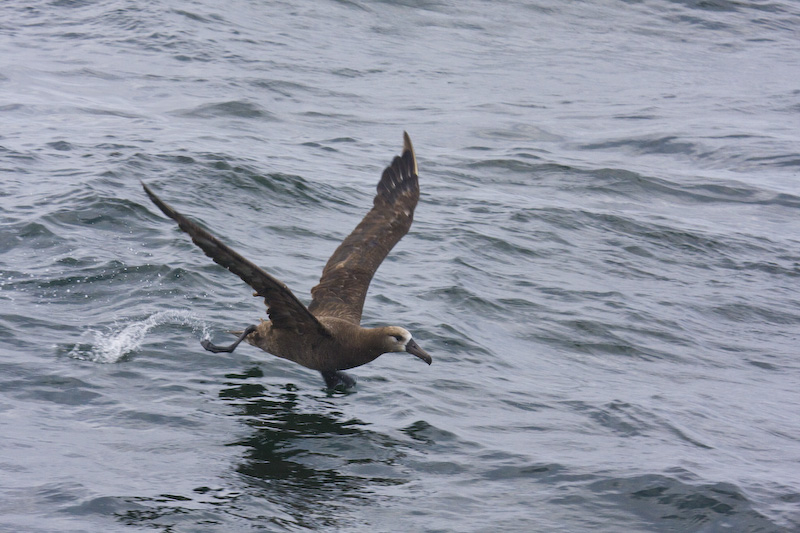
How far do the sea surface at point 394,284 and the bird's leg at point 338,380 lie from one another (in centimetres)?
9

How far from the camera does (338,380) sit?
8.66m

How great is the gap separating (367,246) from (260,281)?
2.47 m

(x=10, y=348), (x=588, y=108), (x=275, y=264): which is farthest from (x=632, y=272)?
(x=588, y=108)

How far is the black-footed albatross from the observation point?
737 cm

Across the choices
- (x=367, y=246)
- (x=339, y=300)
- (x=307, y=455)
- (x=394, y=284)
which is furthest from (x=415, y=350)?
(x=394, y=284)

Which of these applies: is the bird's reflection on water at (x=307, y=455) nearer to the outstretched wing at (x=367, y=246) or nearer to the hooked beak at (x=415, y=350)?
the hooked beak at (x=415, y=350)

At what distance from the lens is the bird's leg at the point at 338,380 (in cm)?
862

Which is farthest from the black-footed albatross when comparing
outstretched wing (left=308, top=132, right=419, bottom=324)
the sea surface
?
the sea surface

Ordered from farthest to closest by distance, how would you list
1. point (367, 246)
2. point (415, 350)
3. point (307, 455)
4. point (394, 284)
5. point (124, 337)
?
point (394, 284) < point (367, 246) < point (124, 337) < point (415, 350) < point (307, 455)

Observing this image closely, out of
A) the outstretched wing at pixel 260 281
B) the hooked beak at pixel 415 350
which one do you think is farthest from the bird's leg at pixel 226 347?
the hooked beak at pixel 415 350

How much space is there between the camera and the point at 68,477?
6.31 metres

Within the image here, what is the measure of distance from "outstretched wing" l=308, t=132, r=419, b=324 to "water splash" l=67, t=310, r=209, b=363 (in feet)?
3.74

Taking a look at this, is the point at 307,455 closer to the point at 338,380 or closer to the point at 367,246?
the point at 338,380

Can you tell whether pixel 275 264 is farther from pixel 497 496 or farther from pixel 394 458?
pixel 497 496
